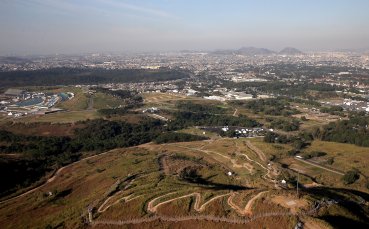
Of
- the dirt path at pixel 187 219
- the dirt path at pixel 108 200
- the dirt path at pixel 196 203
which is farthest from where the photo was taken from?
the dirt path at pixel 108 200

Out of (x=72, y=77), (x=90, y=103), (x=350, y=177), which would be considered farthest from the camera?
(x=72, y=77)

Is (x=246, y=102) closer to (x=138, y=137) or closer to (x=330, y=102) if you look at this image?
(x=330, y=102)

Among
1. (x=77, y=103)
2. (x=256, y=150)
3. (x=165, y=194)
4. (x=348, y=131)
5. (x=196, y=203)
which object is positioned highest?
(x=196, y=203)

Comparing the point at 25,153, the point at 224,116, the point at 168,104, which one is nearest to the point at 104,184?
the point at 25,153

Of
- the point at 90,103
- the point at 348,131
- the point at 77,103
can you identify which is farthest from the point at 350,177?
the point at 77,103

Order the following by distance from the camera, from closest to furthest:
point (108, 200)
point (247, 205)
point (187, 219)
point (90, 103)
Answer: point (187, 219) < point (247, 205) < point (108, 200) < point (90, 103)

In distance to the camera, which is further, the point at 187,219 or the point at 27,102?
the point at 27,102

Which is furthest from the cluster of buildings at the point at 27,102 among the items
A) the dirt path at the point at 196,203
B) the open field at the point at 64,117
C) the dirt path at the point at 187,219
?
the dirt path at the point at 187,219

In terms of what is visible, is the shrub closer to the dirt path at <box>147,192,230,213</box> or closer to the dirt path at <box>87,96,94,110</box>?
the dirt path at <box>147,192,230,213</box>

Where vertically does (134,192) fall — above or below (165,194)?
below

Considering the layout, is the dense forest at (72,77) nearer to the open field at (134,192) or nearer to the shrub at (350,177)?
the open field at (134,192)

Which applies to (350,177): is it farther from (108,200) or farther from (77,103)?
(77,103)
